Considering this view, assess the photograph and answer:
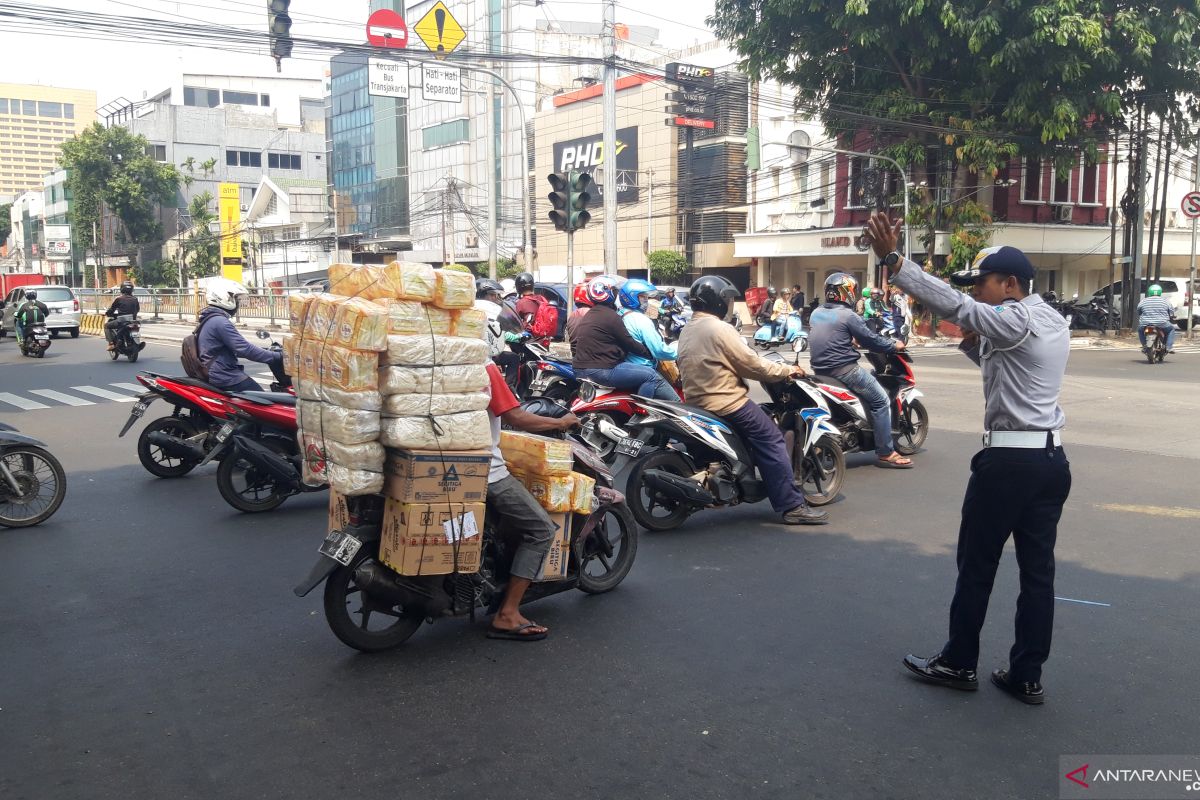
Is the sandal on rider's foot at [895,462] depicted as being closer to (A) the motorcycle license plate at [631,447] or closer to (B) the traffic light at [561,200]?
(A) the motorcycle license plate at [631,447]

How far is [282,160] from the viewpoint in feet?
270

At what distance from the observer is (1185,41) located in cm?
2386

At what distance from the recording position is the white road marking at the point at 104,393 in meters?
14.8

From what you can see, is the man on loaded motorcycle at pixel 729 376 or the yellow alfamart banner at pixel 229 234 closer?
the man on loaded motorcycle at pixel 729 376

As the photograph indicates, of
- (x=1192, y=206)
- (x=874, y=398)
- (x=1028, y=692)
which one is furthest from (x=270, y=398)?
(x=1192, y=206)

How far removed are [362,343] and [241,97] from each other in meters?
91.8

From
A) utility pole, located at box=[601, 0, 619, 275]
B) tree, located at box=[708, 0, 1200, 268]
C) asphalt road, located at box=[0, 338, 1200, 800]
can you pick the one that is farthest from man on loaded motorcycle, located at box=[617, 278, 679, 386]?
tree, located at box=[708, 0, 1200, 268]

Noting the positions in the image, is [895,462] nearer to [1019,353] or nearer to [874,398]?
[874,398]

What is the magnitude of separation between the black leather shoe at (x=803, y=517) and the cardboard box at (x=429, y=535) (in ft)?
10.0

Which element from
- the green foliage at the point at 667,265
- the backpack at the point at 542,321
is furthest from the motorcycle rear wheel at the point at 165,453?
the green foliage at the point at 667,265

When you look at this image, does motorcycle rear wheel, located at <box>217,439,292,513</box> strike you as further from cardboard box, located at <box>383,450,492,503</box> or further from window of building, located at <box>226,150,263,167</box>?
window of building, located at <box>226,150,263,167</box>

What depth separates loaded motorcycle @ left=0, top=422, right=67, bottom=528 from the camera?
23.6 ft

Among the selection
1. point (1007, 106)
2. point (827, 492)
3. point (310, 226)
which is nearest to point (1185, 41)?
point (1007, 106)

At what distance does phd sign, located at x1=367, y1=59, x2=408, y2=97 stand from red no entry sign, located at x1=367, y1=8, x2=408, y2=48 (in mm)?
A: 1569
